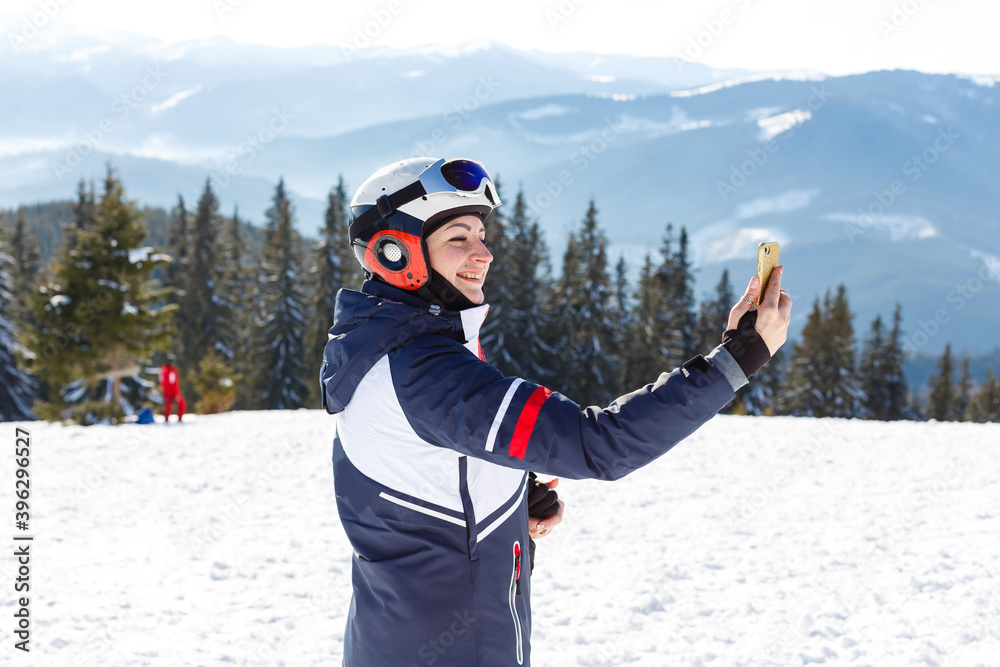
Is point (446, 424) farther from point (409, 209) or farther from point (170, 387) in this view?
point (170, 387)

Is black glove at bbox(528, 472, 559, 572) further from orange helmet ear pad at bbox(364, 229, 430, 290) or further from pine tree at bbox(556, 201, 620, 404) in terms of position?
pine tree at bbox(556, 201, 620, 404)

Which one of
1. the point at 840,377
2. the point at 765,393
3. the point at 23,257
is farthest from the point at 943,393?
the point at 23,257

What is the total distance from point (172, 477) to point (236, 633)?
19.6 feet

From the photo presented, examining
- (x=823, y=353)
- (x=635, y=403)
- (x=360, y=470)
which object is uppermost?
(x=635, y=403)

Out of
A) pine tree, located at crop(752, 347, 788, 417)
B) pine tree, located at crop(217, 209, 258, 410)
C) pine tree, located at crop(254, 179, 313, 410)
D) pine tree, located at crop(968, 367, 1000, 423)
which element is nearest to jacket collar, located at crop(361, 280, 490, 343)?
pine tree, located at crop(254, 179, 313, 410)

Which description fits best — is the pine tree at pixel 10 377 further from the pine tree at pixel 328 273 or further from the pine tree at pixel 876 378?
the pine tree at pixel 876 378

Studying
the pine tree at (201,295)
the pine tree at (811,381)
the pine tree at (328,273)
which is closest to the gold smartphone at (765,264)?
the pine tree at (328,273)

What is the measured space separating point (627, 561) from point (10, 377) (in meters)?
42.8

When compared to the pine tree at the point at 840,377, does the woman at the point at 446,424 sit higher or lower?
higher

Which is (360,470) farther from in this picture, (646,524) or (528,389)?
(646,524)

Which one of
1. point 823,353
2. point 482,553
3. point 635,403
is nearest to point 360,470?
point 482,553

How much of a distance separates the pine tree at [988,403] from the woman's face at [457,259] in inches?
2502

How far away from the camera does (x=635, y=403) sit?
1674 mm

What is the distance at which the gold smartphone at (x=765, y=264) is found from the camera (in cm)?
182
